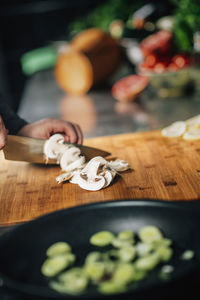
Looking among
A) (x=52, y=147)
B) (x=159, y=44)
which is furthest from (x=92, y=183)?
(x=159, y=44)

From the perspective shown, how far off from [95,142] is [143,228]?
2.62 feet

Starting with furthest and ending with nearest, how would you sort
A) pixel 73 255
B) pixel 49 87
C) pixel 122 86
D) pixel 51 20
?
pixel 51 20, pixel 49 87, pixel 122 86, pixel 73 255

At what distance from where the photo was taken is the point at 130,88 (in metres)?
2.41

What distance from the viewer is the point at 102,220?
3.13ft

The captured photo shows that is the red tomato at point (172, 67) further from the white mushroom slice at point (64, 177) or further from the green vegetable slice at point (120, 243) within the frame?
the green vegetable slice at point (120, 243)

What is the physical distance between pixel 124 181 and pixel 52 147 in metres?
0.31

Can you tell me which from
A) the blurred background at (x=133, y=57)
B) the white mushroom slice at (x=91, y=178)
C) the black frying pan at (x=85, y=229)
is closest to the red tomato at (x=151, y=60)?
the blurred background at (x=133, y=57)

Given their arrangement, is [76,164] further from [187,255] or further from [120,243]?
[187,255]

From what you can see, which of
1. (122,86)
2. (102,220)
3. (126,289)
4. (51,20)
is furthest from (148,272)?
(51,20)

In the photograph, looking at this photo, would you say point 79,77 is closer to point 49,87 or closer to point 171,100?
point 49,87

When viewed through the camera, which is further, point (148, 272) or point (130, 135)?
point (130, 135)

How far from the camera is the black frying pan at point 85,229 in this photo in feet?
2.74

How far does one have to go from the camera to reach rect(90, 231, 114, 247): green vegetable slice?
0.90 m

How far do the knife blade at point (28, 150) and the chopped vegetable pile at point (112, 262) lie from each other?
0.60 metres
